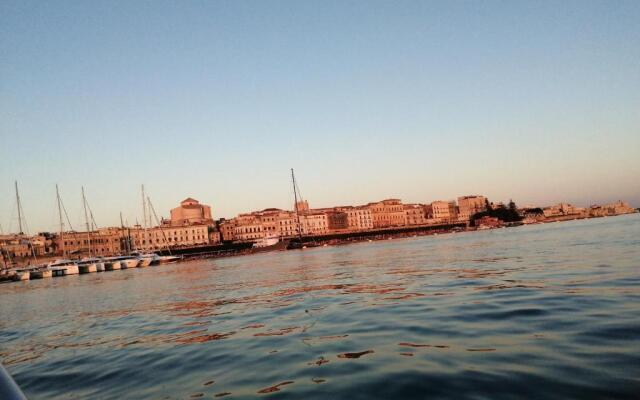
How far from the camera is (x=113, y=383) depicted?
23.9 ft

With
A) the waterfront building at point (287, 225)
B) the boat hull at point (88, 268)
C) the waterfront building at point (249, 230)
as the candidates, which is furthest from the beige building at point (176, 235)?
the boat hull at point (88, 268)

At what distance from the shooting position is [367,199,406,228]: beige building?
188 meters

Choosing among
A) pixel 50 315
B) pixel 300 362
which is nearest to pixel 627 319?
pixel 300 362

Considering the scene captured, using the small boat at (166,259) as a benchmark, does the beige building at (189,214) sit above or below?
above

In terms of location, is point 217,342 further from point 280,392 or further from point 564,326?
point 564,326

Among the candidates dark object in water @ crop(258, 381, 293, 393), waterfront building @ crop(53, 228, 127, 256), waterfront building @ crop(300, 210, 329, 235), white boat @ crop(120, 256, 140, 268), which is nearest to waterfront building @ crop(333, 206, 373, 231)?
waterfront building @ crop(300, 210, 329, 235)

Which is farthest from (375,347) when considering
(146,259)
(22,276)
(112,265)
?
(146,259)

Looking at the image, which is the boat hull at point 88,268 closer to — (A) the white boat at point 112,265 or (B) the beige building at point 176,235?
(A) the white boat at point 112,265

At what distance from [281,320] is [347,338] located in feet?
11.4

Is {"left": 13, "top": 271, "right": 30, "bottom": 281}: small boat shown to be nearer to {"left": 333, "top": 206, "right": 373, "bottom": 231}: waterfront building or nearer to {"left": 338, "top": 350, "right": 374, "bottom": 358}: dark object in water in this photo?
{"left": 338, "top": 350, "right": 374, "bottom": 358}: dark object in water

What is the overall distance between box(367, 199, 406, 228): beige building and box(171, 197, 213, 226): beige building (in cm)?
6551

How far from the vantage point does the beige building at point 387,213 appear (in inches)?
7382

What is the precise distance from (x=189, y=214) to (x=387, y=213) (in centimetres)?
7936

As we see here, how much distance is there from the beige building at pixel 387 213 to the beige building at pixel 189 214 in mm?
65509
